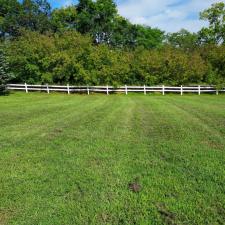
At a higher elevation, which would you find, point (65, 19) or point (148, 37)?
point (65, 19)

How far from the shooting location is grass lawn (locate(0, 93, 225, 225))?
381 centimetres

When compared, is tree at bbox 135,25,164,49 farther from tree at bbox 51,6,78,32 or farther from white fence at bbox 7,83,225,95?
white fence at bbox 7,83,225,95

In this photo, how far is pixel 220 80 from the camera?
30.8 metres

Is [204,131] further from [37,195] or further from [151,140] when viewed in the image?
[37,195]

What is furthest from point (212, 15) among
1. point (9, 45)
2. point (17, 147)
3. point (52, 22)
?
point (17, 147)

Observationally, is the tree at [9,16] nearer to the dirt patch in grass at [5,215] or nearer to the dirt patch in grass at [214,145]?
the dirt patch in grass at [214,145]

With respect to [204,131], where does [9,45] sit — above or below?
above

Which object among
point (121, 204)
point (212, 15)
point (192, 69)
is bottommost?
point (121, 204)

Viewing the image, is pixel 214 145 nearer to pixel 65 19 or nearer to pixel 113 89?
pixel 113 89

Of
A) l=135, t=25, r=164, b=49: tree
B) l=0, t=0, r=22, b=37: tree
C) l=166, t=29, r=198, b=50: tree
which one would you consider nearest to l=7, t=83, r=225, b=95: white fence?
l=0, t=0, r=22, b=37: tree

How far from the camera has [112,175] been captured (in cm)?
510

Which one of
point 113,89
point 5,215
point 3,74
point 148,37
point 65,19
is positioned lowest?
point 5,215

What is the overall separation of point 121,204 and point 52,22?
54702 millimetres

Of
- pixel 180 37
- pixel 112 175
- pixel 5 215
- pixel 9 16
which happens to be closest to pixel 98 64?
pixel 112 175
